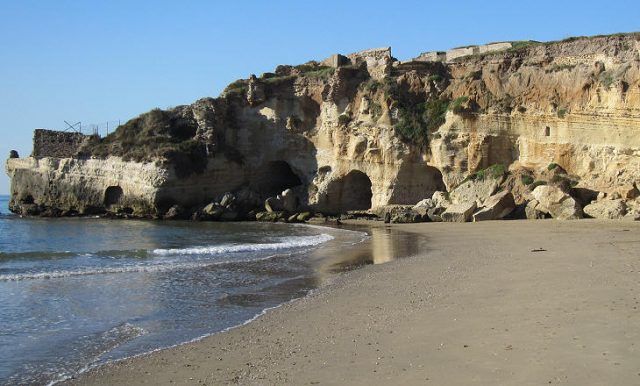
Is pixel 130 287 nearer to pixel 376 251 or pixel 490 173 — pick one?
pixel 376 251

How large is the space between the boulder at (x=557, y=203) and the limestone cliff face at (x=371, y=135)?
6.81 ft

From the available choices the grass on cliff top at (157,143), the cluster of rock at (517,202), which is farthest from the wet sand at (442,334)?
the grass on cliff top at (157,143)

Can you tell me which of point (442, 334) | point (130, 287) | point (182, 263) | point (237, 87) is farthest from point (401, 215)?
point (442, 334)

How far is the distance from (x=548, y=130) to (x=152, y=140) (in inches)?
895

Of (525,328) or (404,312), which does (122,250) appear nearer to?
(404,312)

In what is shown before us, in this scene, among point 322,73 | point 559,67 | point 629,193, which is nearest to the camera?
point 629,193

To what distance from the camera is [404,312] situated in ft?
32.6

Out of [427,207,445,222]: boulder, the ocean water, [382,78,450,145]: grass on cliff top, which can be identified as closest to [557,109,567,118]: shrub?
[382,78,450,145]: grass on cliff top

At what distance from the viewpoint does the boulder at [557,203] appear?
25312mm

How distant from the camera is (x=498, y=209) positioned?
2786 centimetres

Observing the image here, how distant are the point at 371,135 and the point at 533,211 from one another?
11.6 m

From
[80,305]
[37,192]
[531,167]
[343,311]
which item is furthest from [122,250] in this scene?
[37,192]

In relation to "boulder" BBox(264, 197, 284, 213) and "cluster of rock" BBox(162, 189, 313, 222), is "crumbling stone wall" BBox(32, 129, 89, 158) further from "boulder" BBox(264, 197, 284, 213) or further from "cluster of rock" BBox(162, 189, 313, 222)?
"boulder" BBox(264, 197, 284, 213)

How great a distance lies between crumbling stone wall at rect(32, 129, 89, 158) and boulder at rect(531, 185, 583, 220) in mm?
28431
